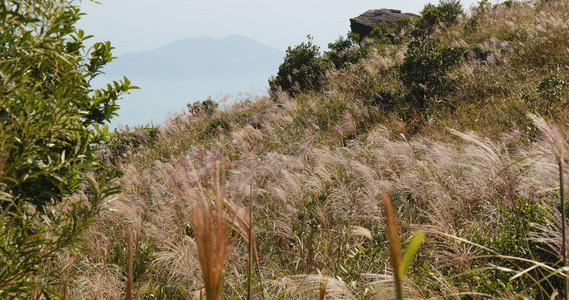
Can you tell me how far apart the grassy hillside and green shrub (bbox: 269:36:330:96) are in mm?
1392

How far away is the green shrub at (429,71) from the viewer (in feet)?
27.4

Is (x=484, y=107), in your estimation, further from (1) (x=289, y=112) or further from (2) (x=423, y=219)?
(1) (x=289, y=112)

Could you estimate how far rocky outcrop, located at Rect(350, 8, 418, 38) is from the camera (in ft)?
68.1

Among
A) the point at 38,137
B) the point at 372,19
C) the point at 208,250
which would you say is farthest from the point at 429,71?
the point at 372,19

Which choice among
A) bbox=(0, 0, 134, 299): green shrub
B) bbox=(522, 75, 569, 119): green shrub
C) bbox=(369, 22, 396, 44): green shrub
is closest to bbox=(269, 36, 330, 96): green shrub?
bbox=(369, 22, 396, 44): green shrub

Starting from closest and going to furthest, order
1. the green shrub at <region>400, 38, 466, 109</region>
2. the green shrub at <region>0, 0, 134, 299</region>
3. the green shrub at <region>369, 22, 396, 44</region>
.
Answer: the green shrub at <region>0, 0, 134, 299</region>, the green shrub at <region>400, 38, 466, 109</region>, the green shrub at <region>369, 22, 396, 44</region>

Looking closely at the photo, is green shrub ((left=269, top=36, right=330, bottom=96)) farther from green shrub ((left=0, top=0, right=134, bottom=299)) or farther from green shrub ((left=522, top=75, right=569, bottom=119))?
green shrub ((left=0, top=0, right=134, bottom=299))

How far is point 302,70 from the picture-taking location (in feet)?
47.4

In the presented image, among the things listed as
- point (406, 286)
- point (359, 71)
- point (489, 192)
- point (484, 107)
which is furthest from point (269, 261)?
point (359, 71)

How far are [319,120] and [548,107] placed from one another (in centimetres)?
508

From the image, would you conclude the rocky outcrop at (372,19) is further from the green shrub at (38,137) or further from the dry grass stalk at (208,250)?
the dry grass stalk at (208,250)

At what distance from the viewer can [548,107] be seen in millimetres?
5652

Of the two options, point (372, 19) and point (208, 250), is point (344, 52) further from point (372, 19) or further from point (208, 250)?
point (208, 250)

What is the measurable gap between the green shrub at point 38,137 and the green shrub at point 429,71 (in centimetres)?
743
